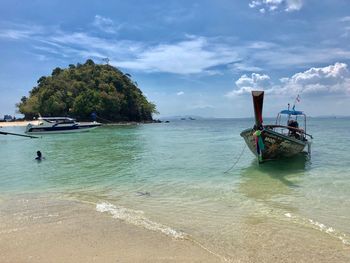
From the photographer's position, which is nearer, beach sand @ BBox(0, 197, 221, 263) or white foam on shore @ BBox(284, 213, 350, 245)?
beach sand @ BBox(0, 197, 221, 263)

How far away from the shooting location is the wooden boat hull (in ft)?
53.4

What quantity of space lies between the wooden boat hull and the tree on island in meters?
77.4

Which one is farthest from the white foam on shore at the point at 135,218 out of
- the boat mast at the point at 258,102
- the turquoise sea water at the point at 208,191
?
the boat mast at the point at 258,102

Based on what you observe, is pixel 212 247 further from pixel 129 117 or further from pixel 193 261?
pixel 129 117

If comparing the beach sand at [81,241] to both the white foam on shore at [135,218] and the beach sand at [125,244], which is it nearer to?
the beach sand at [125,244]

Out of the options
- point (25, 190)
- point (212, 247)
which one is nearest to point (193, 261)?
point (212, 247)

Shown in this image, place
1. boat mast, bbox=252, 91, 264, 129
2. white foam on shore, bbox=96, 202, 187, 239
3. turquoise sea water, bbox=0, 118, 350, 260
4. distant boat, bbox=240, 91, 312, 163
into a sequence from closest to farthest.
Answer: white foam on shore, bbox=96, 202, 187, 239 < turquoise sea water, bbox=0, 118, 350, 260 < boat mast, bbox=252, 91, 264, 129 < distant boat, bbox=240, 91, 312, 163

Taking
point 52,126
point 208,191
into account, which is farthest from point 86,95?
point 208,191

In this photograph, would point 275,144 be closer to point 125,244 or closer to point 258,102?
point 258,102

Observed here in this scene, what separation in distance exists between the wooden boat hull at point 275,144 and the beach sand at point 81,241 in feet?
33.2

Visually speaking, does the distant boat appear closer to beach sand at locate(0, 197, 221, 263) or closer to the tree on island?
beach sand at locate(0, 197, 221, 263)

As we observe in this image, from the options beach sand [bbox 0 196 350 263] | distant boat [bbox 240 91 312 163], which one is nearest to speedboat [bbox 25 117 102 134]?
distant boat [bbox 240 91 312 163]

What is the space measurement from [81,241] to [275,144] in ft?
40.2

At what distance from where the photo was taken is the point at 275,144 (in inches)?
658
